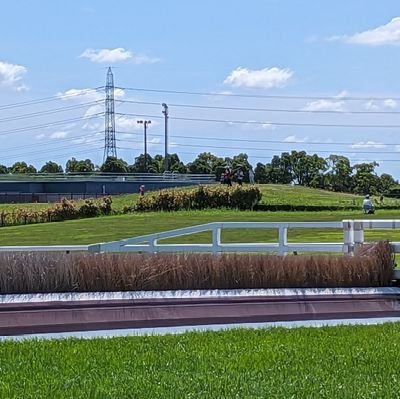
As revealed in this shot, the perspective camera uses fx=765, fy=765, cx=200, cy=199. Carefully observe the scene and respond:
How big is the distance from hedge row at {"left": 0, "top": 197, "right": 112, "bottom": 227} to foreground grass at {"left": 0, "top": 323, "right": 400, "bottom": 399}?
37371 millimetres

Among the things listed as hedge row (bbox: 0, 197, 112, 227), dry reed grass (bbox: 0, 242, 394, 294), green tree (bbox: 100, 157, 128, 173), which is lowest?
hedge row (bbox: 0, 197, 112, 227)

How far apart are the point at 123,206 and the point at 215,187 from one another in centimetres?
619

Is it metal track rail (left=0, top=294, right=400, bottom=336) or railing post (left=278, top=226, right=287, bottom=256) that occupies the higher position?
railing post (left=278, top=226, right=287, bottom=256)

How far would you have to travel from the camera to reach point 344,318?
33.0 ft

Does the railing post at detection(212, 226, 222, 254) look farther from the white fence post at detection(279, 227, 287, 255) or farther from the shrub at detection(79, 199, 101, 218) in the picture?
the shrub at detection(79, 199, 101, 218)

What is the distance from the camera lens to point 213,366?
6.76 metres

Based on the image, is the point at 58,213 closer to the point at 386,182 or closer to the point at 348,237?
the point at 348,237

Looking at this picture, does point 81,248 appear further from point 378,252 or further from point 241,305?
point 378,252

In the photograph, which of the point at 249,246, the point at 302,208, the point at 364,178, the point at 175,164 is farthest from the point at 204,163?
the point at 249,246

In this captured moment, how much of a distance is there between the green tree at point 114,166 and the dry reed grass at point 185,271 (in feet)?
308

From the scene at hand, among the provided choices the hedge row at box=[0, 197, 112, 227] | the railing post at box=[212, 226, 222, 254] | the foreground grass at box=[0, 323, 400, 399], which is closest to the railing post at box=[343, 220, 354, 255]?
the railing post at box=[212, 226, 222, 254]

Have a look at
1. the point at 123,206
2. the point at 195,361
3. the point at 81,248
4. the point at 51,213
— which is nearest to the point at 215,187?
the point at 123,206

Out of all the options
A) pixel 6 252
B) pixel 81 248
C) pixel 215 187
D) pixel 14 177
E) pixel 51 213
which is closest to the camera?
pixel 6 252

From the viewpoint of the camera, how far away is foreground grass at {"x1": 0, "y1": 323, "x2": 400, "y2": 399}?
232 inches
